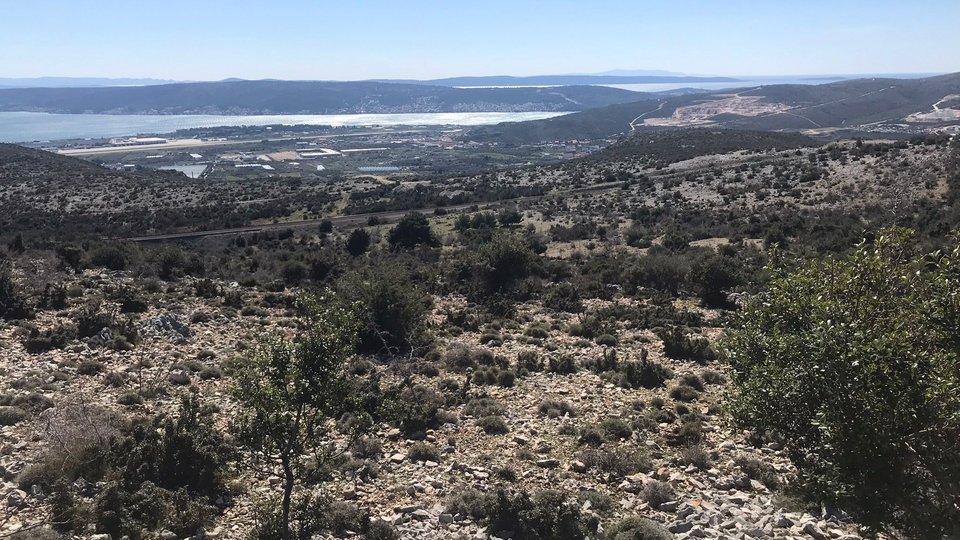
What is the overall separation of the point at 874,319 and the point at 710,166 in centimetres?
6992

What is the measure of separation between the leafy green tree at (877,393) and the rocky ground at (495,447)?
3190 mm

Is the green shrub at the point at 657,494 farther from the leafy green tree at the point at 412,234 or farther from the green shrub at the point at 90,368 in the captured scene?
the leafy green tree at the point at 412,234

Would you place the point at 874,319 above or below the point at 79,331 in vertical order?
above

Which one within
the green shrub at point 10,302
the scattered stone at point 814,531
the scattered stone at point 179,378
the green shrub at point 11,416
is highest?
the green shrub at point 10,302

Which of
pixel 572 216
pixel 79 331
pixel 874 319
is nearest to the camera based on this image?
pixel 874 319

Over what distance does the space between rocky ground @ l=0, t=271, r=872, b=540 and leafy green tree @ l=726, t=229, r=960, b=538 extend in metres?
3.19

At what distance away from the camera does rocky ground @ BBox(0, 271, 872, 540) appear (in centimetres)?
930

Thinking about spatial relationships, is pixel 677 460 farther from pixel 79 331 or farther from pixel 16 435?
pixel 79 331

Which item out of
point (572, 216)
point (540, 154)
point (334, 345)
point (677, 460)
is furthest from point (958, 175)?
point (540, 154)

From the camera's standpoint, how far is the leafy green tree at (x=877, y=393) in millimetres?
5582

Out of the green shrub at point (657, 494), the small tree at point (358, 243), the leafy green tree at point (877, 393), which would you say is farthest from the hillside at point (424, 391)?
the small tree at point (358, 243)

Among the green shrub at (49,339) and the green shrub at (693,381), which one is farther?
the green shrub at (49,339)

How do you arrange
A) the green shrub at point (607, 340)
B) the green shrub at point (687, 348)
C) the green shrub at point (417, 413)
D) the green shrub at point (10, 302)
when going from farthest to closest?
1. the green shrub at point (607, 340)
2. the green shrub at point (10, 302)
3. the green shrub at point (687, 348)
4. the green shrub at point (417, 413)

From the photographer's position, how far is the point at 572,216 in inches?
2040
